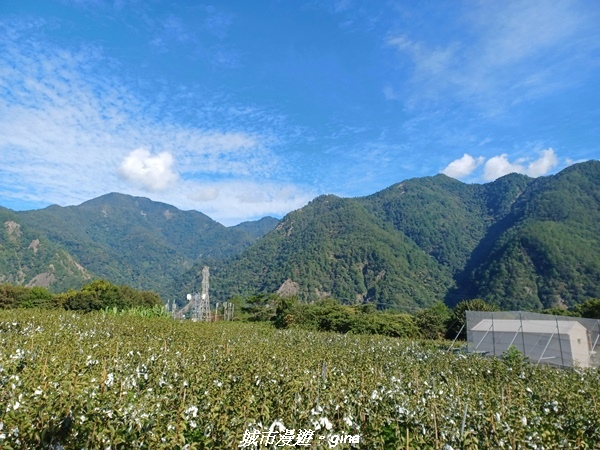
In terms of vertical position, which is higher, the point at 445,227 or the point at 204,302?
the point at 445,227

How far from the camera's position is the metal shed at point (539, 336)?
14.8 m

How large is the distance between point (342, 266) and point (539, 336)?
117 m

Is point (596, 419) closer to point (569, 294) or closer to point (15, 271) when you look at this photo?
point (569, 294)

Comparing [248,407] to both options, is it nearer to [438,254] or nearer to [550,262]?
[550,262]

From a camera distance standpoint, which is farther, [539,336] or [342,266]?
[342,266]

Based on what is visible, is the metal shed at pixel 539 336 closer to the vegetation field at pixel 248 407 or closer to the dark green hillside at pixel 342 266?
the vegetation field at pixel 248 407

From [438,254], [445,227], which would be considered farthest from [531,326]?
[445,227]

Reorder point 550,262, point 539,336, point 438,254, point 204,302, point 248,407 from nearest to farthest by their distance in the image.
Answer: point 248,407 < point 539,336 < point 204,302 < point 550,262 < point 438,254

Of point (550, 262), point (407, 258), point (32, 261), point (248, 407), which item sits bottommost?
point (248, 407)

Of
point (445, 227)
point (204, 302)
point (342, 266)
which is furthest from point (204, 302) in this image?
point (445, 227)

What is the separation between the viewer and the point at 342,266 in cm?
13188

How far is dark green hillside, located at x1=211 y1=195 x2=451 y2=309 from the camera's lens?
12012 centimetres

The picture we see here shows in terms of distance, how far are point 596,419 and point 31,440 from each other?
293 inches

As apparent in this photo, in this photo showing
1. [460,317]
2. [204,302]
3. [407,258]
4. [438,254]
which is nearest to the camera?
[460,317]
